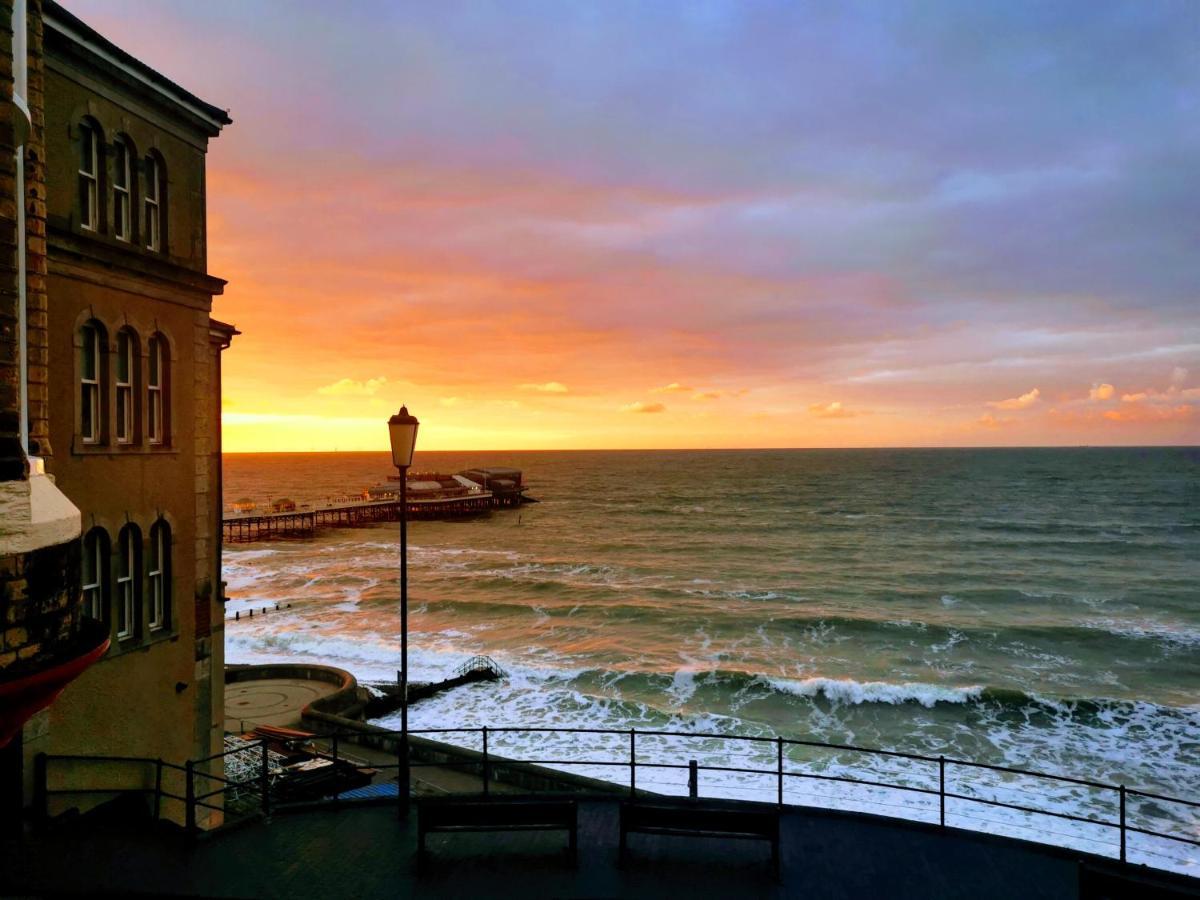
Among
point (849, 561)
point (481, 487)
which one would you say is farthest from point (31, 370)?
point (481, 487)

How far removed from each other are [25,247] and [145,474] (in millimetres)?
7362

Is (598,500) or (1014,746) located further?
(598,500)

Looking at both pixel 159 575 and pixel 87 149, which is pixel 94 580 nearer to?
pixel 159 575

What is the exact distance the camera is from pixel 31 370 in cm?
555

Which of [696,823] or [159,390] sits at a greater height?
[159,390]

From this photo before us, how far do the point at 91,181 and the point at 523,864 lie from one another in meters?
11.0

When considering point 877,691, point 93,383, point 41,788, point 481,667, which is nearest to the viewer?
point 41,788

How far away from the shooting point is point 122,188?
1138cm

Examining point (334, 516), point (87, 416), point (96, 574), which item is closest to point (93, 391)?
point (87, 416)

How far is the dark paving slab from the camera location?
7.79m

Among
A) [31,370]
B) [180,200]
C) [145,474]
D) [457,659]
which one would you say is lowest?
[457,659]

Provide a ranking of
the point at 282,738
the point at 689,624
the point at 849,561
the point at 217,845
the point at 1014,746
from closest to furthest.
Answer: the point at 217,845, the point at 282,738, the point at 1014,746, the point at 689,624, the point at 849,561

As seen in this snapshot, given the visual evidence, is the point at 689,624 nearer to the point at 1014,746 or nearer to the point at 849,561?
the point at 1014,746

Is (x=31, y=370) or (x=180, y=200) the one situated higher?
(x=180, y=200)
